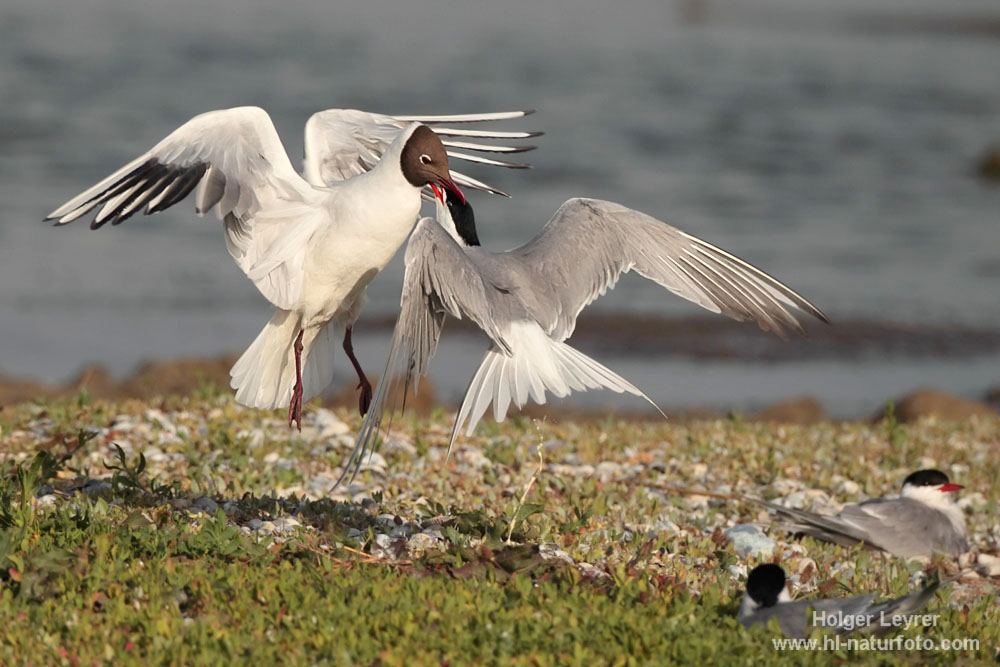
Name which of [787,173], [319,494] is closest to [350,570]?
[319,494]

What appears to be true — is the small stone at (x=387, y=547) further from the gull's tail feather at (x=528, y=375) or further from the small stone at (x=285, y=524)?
the gull's tail feather at (x=528, y=375)

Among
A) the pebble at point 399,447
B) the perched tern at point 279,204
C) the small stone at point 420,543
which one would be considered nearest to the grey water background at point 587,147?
the pebble at point 399,447

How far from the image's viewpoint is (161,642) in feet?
12.9

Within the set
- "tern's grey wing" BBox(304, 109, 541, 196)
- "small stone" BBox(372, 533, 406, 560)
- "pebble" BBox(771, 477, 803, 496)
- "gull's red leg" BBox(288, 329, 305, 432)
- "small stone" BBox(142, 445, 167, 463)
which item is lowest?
"pebble" BBox(771, 477, 803, 496)

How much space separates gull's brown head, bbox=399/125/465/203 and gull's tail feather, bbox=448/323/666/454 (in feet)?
2.88

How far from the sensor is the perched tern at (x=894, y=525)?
6312 mm

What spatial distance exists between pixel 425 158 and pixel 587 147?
15.8 metres

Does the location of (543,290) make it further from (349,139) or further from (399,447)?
(349,139)

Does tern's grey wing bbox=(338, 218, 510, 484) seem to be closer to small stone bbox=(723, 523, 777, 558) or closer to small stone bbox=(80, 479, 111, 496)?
small stone bbox=(80, 479, 111, 496)

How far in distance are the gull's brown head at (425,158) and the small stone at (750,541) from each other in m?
2.03

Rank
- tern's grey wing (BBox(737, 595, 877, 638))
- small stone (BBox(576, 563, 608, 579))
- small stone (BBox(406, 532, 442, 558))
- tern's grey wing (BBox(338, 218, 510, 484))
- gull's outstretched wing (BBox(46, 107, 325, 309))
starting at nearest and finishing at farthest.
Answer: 1. tern's grey wing (BBox(737, 595, 877, 638))
2. small stone (BBox(576, 563, 608, 579))
3. small stone (BBox(406, 532, 442, 558))
4. tern's grey wing (BBox(338, 218, 510, 484))
5. gull's outstretched wing (BBox(46, 107, 325, 309))

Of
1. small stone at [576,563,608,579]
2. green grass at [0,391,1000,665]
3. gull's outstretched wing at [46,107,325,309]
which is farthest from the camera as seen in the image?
gull's outstretched wing at [46,107,325,309]

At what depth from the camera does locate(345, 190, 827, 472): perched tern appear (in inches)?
202

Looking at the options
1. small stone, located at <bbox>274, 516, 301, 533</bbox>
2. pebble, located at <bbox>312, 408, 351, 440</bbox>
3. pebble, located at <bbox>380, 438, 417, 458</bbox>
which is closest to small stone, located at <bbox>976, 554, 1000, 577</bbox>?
pebble, located at <bbox>380, 438, 417, 458</bbox>
